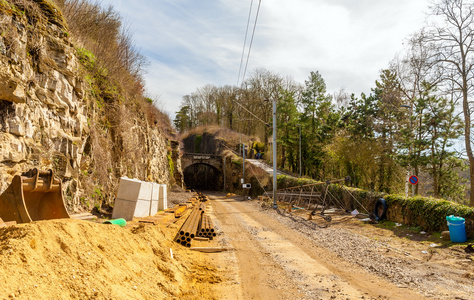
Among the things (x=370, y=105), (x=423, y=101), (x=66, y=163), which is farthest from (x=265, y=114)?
(x=66, y=163)

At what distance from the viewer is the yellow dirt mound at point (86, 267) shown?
3350 mm

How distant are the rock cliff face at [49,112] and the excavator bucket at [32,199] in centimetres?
73

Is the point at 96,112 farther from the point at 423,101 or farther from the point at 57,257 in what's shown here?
the point at 423,101

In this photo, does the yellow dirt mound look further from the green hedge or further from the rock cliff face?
the green hedge

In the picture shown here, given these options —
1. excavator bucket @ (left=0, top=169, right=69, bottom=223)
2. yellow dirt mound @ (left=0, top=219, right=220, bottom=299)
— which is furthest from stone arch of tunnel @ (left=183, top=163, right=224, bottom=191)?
yellow dirt mound @ (left=0, top=219, right=220, bottom=299)

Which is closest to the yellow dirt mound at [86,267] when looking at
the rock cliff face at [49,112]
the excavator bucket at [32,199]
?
the excavator bucket at [32,199]

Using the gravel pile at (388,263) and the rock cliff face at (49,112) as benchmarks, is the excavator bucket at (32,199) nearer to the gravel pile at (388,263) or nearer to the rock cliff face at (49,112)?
the rock cliff face at (49,112)

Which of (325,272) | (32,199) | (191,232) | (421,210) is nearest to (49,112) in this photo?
(32,199)

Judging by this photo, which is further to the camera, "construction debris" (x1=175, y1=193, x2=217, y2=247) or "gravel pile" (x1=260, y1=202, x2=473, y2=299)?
"construction debris" (x1=175, y1=193, x2=217, y2=247)

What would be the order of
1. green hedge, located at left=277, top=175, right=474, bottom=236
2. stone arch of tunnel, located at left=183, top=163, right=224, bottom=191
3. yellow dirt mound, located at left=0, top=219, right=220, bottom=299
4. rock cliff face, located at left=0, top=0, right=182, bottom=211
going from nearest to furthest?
yellow dirt mound, located at left=0, top=219, right=220, bottom=299 → rock cliff face, located at left=0, top=0, right=182, bottom=211 → green hedge, located at left=277, top=175, right=474, bottom=236 → stone arch of tunnel, located at left=183, top=163, right=224, bottom=191

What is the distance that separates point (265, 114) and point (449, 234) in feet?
142

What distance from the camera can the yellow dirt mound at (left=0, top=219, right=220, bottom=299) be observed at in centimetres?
335

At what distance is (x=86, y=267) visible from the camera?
414cm

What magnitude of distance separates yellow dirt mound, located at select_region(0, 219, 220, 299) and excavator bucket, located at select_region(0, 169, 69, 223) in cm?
134
